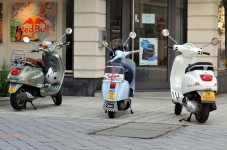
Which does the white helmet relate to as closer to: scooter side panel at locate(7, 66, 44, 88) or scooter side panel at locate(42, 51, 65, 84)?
scooter side panel at locate(42, 51, 65, 84)

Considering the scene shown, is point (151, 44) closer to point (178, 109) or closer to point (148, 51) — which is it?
point (148, 51)

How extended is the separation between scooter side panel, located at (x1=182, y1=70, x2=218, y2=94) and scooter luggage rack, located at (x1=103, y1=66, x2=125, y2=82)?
125 centimetres

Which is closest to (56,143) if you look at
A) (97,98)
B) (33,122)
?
(33,122)

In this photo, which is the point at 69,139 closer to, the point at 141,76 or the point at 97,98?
the point at 97,98

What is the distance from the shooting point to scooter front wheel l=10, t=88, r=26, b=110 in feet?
34.9

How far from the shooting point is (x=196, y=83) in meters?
9.15

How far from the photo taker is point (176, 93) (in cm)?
1022

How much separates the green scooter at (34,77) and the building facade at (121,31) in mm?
2088

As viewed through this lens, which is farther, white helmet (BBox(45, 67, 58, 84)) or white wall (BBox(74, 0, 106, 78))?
white wall (BBox(74, 0, 106, 78))

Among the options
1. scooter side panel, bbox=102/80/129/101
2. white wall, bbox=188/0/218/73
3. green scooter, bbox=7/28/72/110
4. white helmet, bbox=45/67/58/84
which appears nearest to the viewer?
scooter side panel, bbox=102/80/129/101

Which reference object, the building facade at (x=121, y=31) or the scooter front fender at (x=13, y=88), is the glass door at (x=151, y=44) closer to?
the building facade at (x=121, y=31)

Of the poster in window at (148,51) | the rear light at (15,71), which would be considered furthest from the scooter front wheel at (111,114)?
the poster in window at (148,51)

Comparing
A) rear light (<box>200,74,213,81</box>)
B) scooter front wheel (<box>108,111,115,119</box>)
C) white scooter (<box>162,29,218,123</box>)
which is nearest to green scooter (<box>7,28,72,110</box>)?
scooter front wheel (<box>108,111,115,119</box>)

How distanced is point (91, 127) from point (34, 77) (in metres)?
2.54
